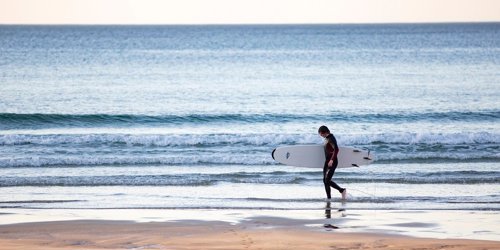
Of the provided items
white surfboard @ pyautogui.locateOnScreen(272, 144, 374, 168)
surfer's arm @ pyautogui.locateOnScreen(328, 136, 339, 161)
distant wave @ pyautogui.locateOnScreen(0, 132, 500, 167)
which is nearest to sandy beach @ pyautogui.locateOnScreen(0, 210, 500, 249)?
surfer's arm @ pyautogui.locateOnScreen(328, 136, 339, 161)

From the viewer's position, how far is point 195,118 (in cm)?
3381

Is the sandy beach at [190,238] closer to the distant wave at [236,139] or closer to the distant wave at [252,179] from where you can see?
the distant wave at [252,179]

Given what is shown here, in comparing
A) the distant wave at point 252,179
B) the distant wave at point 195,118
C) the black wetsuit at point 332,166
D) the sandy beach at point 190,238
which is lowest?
the sandy beach at point 190,238

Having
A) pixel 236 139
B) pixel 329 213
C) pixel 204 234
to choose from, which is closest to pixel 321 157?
pixel 329 213

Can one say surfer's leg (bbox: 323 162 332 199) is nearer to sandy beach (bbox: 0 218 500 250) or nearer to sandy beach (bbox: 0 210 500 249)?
sandy beach (bbox: 0 210 500 249)

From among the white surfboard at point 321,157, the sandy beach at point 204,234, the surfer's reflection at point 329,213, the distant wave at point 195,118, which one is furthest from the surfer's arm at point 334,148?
the distant wave at point 195,118

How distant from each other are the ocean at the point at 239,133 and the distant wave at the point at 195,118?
0.25 ft

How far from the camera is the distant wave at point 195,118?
32.3 m

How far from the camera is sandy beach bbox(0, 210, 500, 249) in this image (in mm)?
12852

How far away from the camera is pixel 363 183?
19.6m

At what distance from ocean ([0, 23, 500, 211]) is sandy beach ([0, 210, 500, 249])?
139 cm

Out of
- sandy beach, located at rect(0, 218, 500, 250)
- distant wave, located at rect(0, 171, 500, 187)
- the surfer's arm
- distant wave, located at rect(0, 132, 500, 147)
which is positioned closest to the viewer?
sandy beach, located at rect(0, 218, 500, 250)

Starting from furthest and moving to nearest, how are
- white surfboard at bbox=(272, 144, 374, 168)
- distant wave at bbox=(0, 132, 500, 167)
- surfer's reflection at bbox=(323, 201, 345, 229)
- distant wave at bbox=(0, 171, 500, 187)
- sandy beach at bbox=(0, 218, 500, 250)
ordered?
distant wave at bbox=(0, 132, 500, 167), white surfboard at bbox=(272, 144, 374, 168), distant wave at bbox=(0, 171, 500, 187), surfer's reflection at bbox=(323, 201, 345, 229), sandy beach at bbox=(0, 218, 500, 250)

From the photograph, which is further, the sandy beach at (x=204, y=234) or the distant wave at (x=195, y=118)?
the distant wave at (x=195, y=118)
